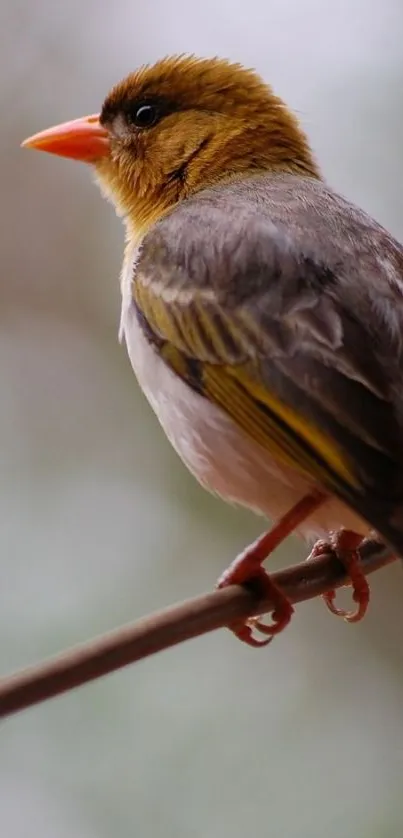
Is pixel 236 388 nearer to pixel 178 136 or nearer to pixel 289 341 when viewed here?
pixel 289 341

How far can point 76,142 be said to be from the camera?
7.50 ft

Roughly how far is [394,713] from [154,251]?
1.61m

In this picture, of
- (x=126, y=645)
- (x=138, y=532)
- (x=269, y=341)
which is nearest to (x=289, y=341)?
(x=269, y=341)

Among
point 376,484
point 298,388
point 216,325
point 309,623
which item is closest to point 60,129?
point 216,325

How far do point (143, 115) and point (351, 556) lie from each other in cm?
103

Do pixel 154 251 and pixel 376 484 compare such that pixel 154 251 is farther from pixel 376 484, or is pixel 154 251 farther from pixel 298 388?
pixel 376 484

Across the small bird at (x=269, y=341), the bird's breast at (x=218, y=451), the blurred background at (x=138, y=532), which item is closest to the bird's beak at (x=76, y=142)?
the small bird at (x=269, y=341)

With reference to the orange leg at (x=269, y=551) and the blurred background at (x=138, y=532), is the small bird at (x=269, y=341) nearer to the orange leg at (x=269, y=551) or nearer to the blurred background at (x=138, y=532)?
the orange leg at (x=269, y=551)

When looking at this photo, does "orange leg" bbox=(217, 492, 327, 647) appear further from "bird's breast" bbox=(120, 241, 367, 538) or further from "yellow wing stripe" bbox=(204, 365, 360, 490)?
"yellow wing stripe" bbox=(204, 365, 360, 490)

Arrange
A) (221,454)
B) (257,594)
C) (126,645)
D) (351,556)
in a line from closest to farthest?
(126,645) → (257,594) → (221,454) → (351,556)

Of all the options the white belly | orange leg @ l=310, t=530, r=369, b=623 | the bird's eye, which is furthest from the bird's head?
orange leg @ l=310, t=530, r=369, b=623

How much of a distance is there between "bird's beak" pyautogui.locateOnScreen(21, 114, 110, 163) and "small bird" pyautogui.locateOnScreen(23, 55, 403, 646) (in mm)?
155

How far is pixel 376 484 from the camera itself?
4.75ft

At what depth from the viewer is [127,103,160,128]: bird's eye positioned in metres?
2.26
